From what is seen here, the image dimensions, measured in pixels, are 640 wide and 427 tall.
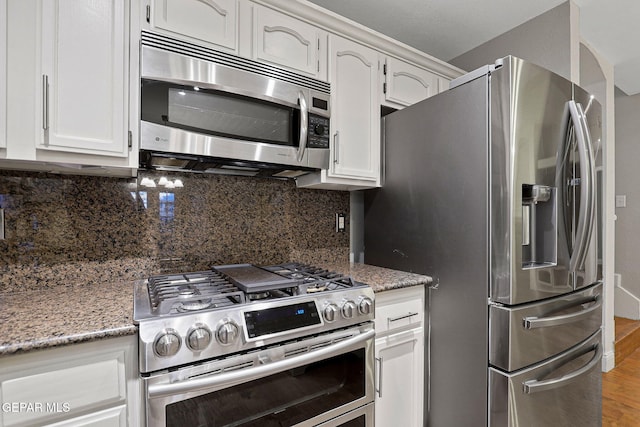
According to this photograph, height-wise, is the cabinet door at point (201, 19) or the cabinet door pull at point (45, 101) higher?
the cabinet door at point (201, 19)

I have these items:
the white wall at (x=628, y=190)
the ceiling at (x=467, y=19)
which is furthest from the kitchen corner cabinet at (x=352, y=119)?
the white wall at (x=628, y=190)

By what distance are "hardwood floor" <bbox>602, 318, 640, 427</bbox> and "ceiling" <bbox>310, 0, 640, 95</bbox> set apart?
100 inches

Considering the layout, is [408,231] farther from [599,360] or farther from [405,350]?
[599,360]

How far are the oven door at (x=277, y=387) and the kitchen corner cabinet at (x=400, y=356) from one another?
138 millimetres

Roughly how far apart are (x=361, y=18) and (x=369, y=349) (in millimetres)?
2046

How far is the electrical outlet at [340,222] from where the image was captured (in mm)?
2166

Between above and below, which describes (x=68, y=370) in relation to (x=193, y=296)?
below

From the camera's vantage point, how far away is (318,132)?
5.34 feet

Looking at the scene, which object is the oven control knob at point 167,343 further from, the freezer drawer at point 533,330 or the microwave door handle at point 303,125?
the freezer drawer at point 533,330

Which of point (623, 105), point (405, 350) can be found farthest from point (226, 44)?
point (623, 105)

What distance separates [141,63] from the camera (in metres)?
1.22

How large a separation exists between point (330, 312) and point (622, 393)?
252 cm

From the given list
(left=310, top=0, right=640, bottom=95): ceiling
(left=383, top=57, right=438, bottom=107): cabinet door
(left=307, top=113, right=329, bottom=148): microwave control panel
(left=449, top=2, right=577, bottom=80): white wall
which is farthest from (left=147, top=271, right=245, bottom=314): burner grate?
(left=449, top=2, right=577, bottom=80): white wall

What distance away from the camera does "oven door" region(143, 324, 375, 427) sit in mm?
957
